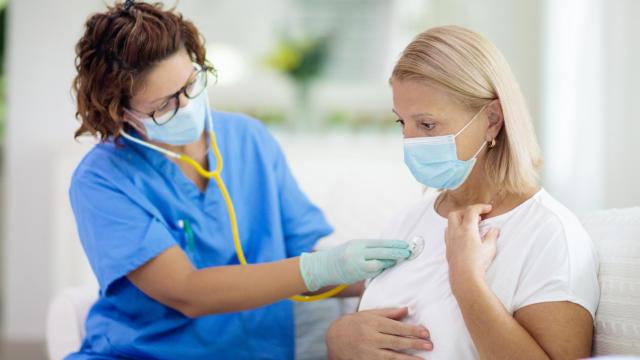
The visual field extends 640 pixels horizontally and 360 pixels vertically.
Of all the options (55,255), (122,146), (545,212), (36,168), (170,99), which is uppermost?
(170,99)

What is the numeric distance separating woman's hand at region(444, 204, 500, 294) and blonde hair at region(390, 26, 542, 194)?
0.10 m

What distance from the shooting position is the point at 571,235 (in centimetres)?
120

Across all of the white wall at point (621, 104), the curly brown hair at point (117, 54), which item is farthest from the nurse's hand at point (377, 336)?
the white wall at point (621, 104)

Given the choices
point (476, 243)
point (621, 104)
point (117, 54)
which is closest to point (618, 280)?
point (476, 243)

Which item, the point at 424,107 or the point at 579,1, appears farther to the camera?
the point at 579,1

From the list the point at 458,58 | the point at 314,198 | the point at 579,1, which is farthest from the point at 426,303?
the point at 579,1

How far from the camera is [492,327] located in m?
1.13

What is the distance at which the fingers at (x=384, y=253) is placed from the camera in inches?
53.7

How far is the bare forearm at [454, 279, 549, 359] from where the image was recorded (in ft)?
3.68

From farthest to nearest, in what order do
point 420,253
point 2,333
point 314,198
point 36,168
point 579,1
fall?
point 2,333
point 36,168
point 579,1
point 314,198
point 420,253

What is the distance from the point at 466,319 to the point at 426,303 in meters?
0.14

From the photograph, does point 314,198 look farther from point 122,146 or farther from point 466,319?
point 466,319

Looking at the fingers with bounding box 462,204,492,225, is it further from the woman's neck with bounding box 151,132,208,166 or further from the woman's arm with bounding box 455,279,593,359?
the woman's neck with bounding box 151,132,208,166

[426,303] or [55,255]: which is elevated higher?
[426,303]
